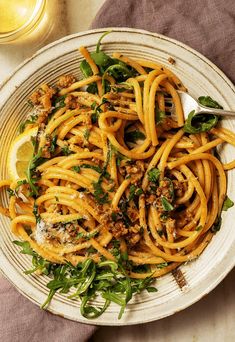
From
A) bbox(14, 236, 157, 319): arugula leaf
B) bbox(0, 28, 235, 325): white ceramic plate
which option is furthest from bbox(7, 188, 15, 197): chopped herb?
bbox(14, 236, 157, 319): arugula leaf

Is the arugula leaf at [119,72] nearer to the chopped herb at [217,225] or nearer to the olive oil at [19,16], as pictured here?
the olive oil at [19,16]


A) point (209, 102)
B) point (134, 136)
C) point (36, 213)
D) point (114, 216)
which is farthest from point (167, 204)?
point (36, 213)

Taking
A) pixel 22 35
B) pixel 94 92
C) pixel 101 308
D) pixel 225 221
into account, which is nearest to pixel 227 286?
pixel 225 221

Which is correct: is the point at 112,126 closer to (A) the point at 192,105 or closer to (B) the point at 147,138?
(B) the point at 147,138

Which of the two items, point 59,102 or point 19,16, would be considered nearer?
point 59,102

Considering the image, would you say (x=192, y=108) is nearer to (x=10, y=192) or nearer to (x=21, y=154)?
(x=21, y=154)

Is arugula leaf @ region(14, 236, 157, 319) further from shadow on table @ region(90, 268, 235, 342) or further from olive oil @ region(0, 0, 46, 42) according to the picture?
olive oil @ region(0, 0, 46, 42)

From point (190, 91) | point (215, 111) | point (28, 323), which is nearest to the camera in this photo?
point (215, 111)
